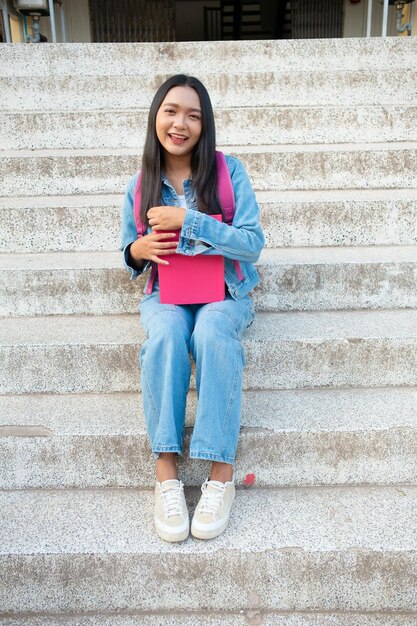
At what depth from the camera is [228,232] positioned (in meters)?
1.58

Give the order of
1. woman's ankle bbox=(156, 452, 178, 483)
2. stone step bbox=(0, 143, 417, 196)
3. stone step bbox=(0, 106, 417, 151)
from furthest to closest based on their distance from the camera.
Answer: stone step bbox=(0, 106, 417, 151) < stone step bbox=(0, 143, 417, 196) < woman's ankle bbox=(156, 452, 178, 483)

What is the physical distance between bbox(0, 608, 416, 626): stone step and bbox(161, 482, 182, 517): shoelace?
27 cm

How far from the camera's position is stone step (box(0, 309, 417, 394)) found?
1.87 m

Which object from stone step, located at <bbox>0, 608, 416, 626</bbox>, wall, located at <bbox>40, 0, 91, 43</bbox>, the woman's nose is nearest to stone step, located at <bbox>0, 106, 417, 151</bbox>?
the woman's nose

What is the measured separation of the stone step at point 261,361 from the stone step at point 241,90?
73.2 inches

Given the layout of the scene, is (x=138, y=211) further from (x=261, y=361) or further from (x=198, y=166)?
(x=261, y=361)

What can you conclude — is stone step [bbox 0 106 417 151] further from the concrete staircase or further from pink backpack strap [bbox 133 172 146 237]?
pink backpack strap [bbox 133 172 146 237]

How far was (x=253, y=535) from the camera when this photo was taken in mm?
1434

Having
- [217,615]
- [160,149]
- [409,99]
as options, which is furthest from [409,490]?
[409,99]

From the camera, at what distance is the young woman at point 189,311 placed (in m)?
1.46

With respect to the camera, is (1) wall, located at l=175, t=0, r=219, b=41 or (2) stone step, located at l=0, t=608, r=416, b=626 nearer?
(2) stone step, located at l=0, t=608, r=416, b=626

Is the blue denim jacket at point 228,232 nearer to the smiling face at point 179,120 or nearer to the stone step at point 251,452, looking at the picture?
the smiling face at point 179,120

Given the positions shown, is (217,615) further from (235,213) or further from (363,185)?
(363,185)

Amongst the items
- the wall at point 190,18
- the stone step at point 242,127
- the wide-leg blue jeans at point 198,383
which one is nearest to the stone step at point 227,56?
the stone step at point 242,127
